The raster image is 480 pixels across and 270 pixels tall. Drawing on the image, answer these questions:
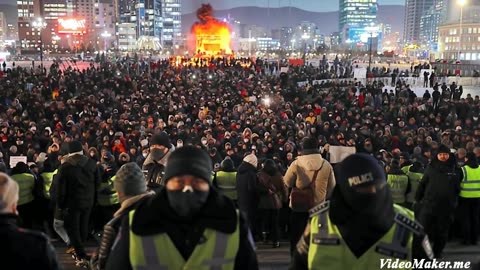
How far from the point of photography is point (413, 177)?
779 centimetres

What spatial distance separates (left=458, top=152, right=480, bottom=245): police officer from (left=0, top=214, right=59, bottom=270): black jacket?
19.5ft

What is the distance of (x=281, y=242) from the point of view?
306 inches

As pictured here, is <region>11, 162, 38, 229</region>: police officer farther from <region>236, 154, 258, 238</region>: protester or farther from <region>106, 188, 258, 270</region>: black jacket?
<region>106, 188, 258, 270</region>: black jacket

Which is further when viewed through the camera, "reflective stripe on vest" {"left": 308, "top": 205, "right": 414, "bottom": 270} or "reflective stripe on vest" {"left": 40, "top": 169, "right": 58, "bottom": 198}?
"reflective stripe on vest" {"left": 40, "top": 169, "right": 58, "bottom": 198}

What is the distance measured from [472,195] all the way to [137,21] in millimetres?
184593

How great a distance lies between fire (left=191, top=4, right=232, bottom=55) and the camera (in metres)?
78.5

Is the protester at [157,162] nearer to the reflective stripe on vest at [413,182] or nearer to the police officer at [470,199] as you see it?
the reflective stripe on vest at [413,182]

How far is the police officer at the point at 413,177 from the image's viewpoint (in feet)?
24.7

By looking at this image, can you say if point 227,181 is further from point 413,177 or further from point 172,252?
point 172,252

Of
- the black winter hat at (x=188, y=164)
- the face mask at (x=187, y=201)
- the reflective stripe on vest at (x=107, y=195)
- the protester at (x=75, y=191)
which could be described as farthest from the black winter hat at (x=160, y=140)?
the face mask at (x=187, y=201)

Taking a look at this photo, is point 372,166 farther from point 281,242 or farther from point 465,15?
point 465,15

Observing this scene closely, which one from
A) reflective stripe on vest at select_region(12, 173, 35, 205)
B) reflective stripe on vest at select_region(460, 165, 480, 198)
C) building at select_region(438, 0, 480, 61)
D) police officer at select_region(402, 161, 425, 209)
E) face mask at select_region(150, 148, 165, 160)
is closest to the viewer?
face mask at select_region(150, 148, 165, 160)

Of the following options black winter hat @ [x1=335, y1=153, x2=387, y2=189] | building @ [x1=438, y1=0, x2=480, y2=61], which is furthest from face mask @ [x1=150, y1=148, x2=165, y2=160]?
building @ [x1=438, y1=0, x2=480, y2=61]

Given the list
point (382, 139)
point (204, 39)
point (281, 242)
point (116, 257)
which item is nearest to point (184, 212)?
point (116, 257)
